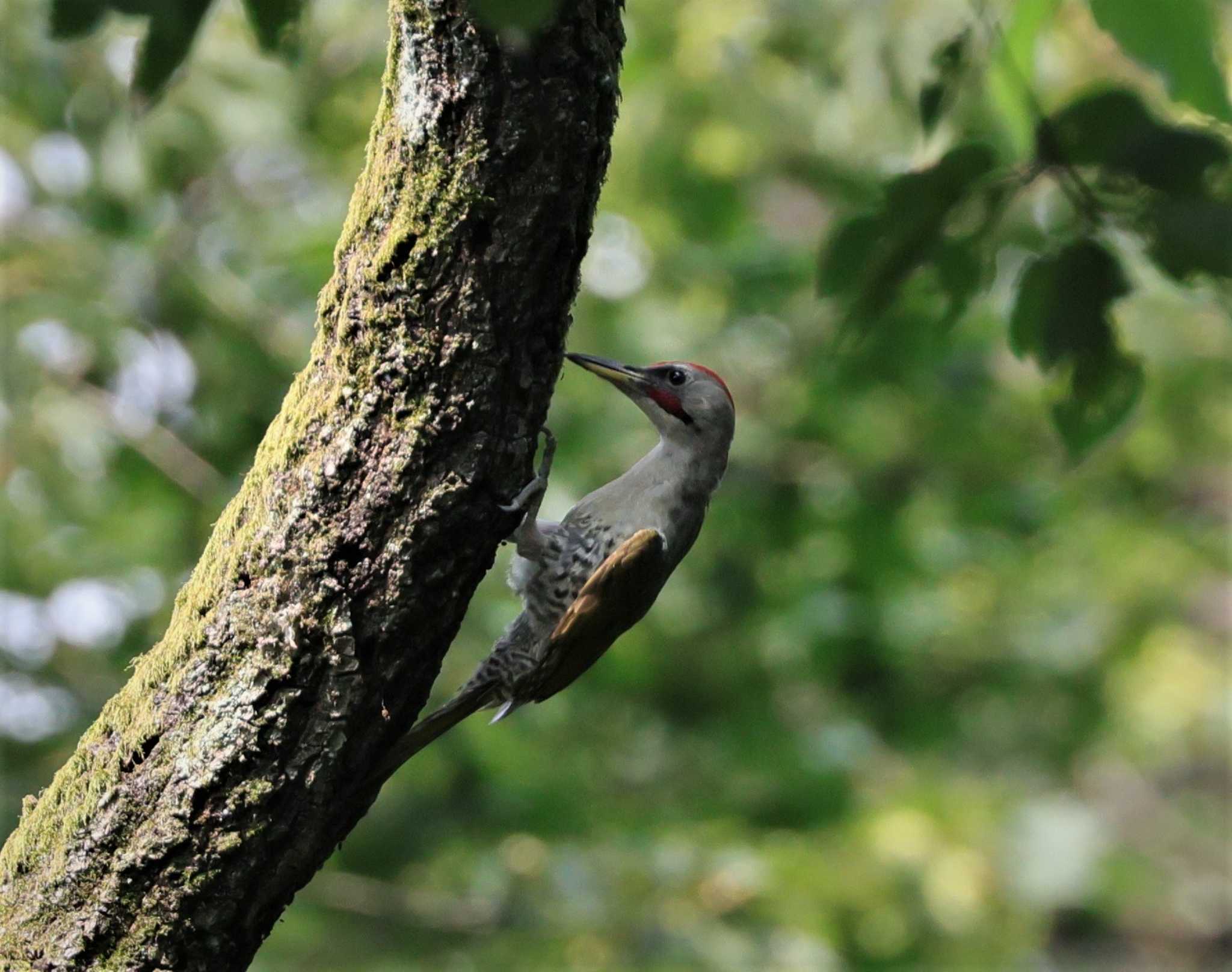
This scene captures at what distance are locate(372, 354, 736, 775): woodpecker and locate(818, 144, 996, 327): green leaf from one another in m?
1.16

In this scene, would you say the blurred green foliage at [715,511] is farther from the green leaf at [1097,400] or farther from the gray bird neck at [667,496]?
the green leaf at [1097,400]

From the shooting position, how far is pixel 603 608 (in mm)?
3639

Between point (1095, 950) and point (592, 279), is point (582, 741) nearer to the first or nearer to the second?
point (592, 279)

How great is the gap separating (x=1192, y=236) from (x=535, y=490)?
156cm

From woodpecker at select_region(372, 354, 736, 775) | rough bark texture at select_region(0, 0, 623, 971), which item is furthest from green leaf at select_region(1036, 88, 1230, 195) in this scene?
woodpecker at select_region(372, 354, 736, 775)

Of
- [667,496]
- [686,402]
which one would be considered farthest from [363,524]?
[686,402]

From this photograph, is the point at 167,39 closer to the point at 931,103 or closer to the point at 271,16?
the point at 271,16

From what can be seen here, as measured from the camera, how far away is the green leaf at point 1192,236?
185 cm

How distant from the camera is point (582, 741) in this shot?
8.49 meters

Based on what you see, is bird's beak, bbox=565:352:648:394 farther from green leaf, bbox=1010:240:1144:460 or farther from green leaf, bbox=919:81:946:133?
green leaf, bbox=1010:240:1144:460

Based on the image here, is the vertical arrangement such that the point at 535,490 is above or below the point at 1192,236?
below

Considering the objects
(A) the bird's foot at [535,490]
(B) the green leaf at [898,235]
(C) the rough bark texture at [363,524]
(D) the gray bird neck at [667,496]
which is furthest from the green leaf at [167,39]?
(D) the gray bird neck at [667,496]

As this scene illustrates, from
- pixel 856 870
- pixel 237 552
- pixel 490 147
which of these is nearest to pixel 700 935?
pixel 856 870

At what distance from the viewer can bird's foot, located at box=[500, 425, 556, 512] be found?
7.52 feet
